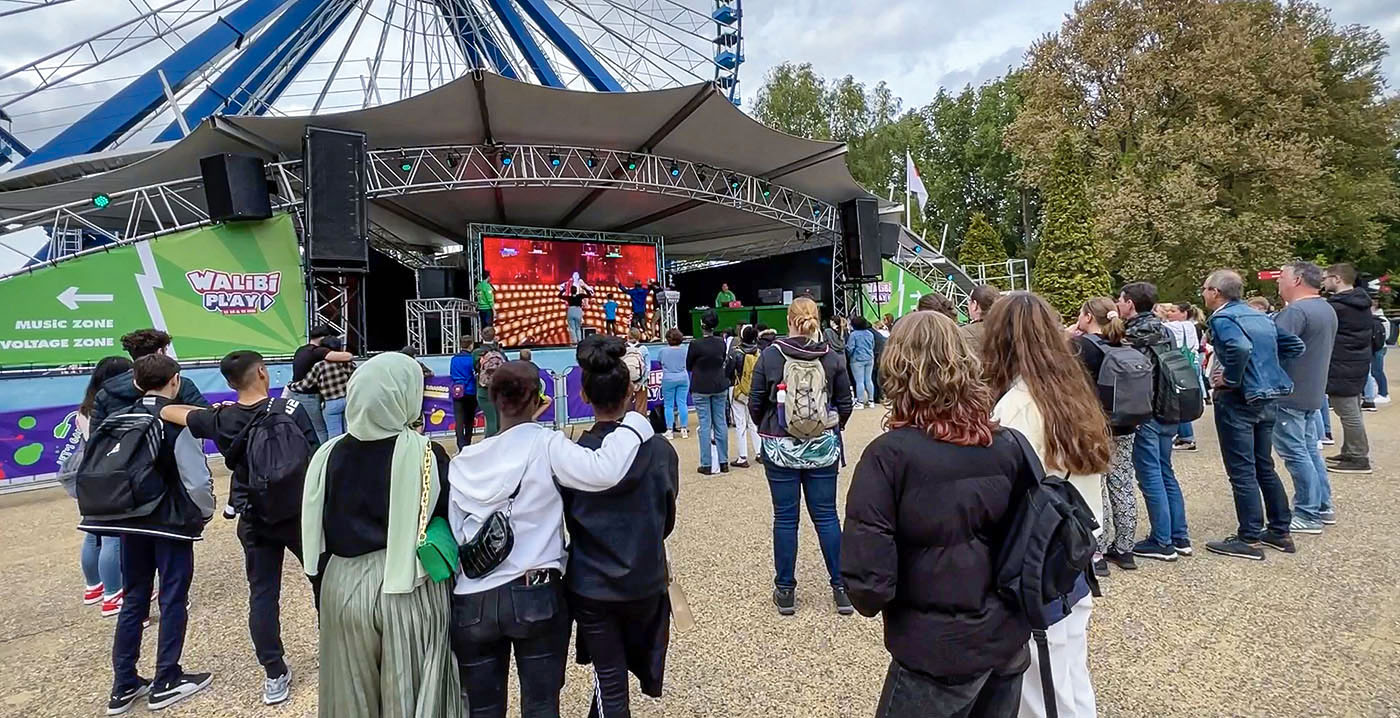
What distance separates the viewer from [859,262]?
523 inches

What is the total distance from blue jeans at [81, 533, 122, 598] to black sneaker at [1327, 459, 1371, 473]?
866 centimetres

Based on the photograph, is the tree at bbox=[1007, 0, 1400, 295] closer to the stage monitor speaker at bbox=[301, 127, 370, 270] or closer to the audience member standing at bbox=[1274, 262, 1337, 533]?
the audience member standing at bbox=[1274, 262, 1337, 533]

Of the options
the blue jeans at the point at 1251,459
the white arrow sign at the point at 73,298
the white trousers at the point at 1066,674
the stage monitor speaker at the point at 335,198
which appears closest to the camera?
the white trousers at the point at 1066,674

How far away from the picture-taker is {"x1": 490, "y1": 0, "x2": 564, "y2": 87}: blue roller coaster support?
1548cm

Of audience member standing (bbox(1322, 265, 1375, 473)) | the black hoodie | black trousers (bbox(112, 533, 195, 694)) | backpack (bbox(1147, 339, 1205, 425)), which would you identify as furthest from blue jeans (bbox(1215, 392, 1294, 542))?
black trousers (bbox(112, 533, 195, 694))

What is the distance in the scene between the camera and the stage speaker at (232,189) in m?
8.19

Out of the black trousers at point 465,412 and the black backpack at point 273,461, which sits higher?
the black backpack at point 273,461

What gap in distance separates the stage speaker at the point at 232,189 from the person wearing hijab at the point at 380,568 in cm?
844

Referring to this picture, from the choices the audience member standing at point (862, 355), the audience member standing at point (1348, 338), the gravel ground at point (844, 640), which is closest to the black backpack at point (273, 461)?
the gravel ground at point (844, 640)

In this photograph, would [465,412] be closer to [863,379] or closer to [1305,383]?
[863,379]

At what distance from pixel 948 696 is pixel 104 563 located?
14.1 feet

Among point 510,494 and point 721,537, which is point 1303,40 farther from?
point 510,494

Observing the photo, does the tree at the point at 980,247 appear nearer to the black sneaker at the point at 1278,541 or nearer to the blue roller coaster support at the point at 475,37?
the blue roller coaster support at the point at 475,37

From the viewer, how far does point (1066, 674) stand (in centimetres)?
181
